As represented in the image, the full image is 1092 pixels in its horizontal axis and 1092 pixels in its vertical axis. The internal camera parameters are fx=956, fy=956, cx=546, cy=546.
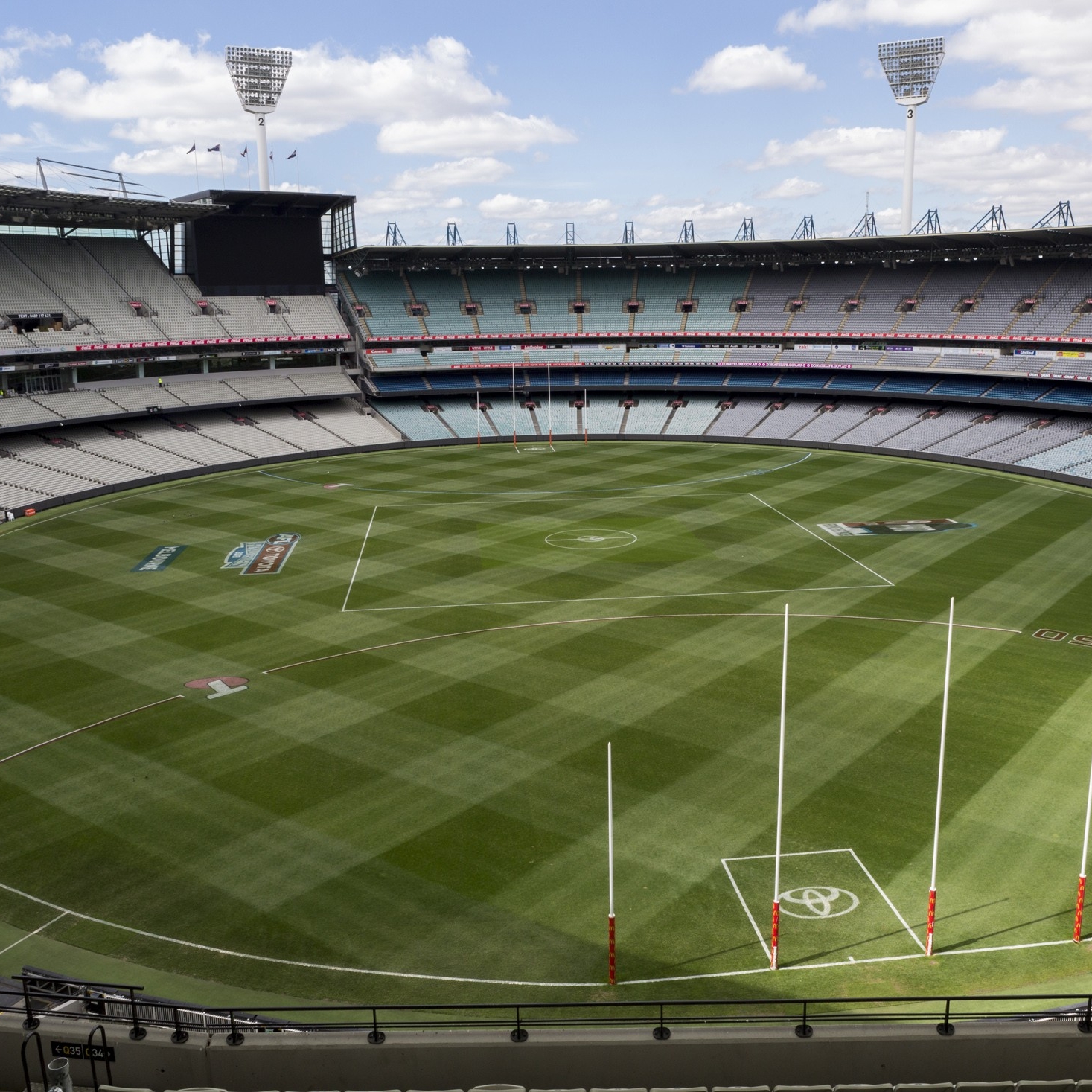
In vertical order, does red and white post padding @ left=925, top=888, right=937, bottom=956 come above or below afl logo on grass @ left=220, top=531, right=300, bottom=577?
below

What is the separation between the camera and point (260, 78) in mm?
92250

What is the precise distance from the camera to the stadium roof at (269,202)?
87.3m

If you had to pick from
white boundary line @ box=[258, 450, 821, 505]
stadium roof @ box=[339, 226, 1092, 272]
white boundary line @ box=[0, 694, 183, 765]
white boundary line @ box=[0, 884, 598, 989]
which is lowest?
white boundary line @ box=[0, 884, 598, 989]

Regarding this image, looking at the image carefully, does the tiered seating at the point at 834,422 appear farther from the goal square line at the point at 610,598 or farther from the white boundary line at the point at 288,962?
the white boundary line at the point at 288,962

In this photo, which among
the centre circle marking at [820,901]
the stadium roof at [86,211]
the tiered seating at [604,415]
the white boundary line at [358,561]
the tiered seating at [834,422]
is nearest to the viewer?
the centre circle marking at [820,901]

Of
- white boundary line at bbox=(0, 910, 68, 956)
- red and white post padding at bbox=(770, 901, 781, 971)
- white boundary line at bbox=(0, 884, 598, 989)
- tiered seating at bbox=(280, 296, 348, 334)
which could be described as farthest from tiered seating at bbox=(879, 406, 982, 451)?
white boundary line at bbox=(0, 910, 68, 956)

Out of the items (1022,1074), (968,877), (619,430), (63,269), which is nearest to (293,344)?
(63,269)

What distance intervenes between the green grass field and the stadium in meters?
0.12

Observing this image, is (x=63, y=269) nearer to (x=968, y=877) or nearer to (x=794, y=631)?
(x=794, y=631)

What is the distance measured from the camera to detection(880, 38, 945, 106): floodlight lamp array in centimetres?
8712

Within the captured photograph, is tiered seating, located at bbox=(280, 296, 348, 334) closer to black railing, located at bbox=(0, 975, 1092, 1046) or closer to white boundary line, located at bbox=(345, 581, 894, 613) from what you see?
white boundary line, located at bbox=(345, 581, 894, 613)

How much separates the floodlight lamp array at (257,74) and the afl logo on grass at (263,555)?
58448 mm

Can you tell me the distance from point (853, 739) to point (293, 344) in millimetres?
78291

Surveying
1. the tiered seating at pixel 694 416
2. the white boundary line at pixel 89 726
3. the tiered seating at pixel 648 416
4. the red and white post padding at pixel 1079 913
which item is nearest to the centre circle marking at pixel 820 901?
the red and white post padding at pixel 1079 913
